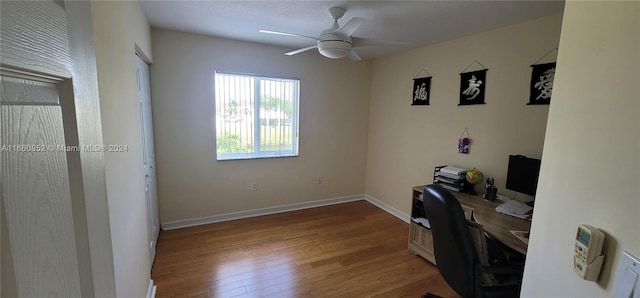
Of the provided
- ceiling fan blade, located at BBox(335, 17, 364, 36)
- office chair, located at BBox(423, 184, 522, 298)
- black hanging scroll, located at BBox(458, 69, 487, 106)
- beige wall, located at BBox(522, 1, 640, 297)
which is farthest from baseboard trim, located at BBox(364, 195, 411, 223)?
beige wall, located at BBox(522, 1, 640, 297)

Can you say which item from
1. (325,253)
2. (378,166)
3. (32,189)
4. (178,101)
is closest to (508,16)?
(378,166)

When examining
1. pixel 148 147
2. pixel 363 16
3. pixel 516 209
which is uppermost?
pixel 363 16

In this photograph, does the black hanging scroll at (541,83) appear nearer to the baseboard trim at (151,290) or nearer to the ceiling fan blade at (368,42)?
the ceiling fan blade at (368,42)

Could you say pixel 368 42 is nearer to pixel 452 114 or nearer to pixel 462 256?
pixel 452 114

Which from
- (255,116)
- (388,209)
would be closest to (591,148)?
(255,116)

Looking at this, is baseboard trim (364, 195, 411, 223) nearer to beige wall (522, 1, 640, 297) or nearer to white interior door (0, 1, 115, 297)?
beige wall (522, 1, 640, 297)

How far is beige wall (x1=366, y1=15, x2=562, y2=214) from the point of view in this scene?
2398 millimetres

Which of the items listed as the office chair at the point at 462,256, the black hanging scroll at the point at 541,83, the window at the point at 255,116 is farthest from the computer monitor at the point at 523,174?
the window at the point at 255,116

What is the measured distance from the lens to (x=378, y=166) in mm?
4289

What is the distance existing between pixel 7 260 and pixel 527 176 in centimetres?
289

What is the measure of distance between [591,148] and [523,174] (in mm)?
1809

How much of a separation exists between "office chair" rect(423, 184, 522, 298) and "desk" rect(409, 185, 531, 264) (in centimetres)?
24

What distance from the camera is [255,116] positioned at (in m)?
3.60

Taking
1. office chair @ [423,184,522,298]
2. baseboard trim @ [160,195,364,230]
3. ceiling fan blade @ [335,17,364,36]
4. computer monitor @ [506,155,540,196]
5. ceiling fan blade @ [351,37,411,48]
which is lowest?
baseboard trim @ [160,195,364,230]
